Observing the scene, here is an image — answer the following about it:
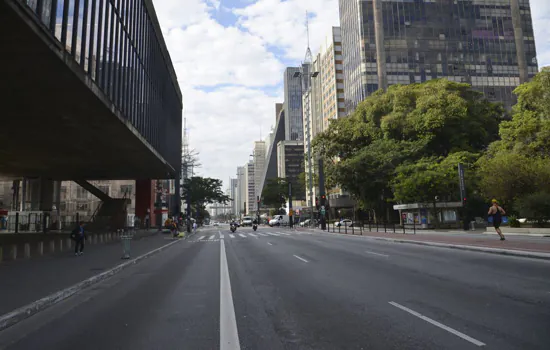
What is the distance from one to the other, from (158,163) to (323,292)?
30.5 m

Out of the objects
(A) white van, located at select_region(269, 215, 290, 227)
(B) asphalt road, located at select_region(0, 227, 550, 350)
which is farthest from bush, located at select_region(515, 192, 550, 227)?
(A) white van, located at select_region(269, 215, 290, 227)

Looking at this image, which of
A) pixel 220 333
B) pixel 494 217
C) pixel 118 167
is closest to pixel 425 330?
pixel 220 333

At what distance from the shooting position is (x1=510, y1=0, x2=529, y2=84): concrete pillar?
75.0 metres

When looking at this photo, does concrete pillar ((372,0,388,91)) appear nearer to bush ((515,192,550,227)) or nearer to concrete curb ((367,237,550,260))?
bush ((515,192,550,227))

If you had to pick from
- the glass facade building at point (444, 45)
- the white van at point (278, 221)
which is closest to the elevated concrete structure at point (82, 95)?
the white van at point (278, 221)

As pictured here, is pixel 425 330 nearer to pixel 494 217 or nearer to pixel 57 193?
pixel 494 217

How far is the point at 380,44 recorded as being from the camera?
2938 inches

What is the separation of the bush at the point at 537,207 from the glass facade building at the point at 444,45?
51.2 meters

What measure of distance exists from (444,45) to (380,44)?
12.8 m

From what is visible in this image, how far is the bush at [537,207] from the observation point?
24.3 meters

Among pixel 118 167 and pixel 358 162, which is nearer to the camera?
pixel 118 167

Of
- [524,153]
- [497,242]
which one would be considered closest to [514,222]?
[524,153]

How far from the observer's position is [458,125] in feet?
138

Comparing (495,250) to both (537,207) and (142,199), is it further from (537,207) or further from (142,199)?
(142,199)
